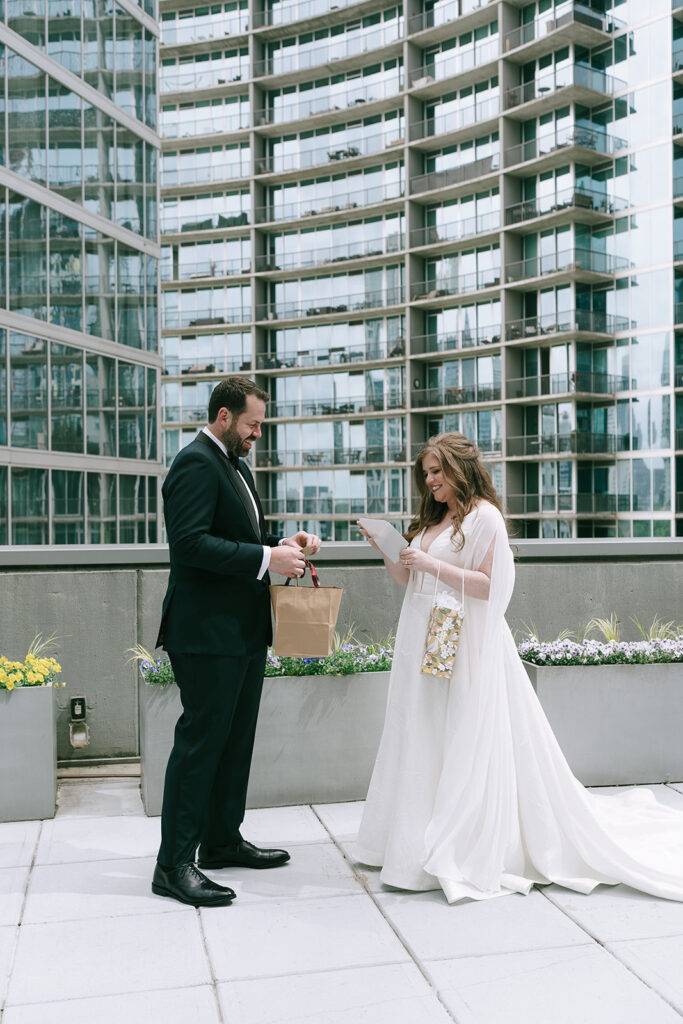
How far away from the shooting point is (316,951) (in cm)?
A: 247

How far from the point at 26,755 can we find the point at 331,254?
68.5 m

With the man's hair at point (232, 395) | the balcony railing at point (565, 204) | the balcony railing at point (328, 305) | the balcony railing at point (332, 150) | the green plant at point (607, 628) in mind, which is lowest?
the green plant at point (607, 628)

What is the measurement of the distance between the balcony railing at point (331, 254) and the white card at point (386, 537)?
195ft

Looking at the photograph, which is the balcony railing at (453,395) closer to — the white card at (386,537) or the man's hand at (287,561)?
the white card at (386,537)

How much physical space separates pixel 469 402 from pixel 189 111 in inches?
1598

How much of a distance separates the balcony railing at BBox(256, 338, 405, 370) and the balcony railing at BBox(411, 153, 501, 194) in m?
9.69

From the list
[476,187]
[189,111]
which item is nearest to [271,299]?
[189,111]

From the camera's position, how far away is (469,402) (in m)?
51.4

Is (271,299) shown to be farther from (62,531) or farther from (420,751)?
(420,751)

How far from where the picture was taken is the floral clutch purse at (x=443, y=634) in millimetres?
2963

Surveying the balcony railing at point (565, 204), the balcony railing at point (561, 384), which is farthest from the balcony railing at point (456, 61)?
the balcony railing at point (561, 384)

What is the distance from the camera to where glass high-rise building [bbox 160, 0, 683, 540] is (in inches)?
1996

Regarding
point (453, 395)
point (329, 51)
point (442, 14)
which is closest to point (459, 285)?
point (453, 395)

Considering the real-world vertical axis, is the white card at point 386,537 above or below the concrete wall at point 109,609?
above
